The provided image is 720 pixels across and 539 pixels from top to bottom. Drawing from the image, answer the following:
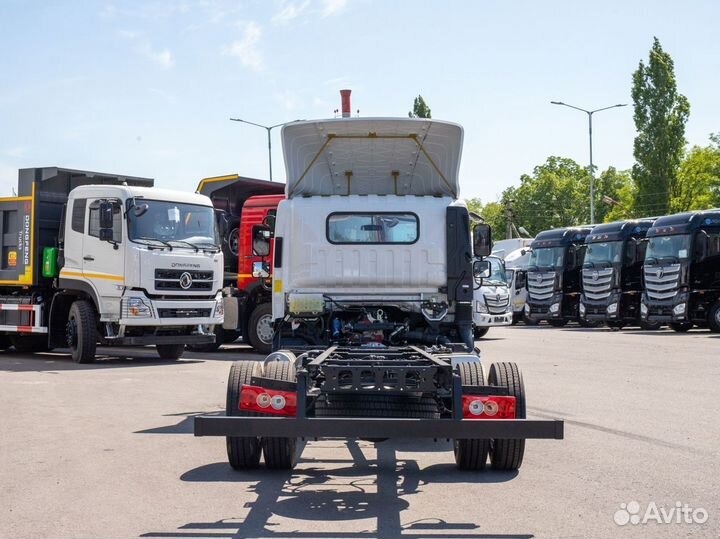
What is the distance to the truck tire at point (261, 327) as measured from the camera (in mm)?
19375

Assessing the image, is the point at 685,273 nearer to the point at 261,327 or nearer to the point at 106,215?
the point at 261,327

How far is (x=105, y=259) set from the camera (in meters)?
16.9

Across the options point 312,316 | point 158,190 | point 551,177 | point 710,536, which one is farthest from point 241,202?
point 551,177

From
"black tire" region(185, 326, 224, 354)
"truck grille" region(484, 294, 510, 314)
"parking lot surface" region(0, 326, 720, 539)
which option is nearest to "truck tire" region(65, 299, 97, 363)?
"black tire" region(185, 326, 224, 354)

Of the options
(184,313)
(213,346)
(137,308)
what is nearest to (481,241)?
(137,308)

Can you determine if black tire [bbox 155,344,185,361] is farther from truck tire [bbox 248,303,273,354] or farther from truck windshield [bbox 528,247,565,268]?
truck windshield [bbox 528,247,565,268]

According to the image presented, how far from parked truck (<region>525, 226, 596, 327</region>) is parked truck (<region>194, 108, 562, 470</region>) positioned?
83.4 feet

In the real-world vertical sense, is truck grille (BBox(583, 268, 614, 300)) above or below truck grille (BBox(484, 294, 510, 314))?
above

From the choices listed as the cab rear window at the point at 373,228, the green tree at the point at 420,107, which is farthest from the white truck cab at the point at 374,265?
the green tree at the point at 420,107

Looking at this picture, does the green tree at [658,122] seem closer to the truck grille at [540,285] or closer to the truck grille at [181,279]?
the truck grille at [540,285]

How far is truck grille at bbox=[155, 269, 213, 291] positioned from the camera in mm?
17172

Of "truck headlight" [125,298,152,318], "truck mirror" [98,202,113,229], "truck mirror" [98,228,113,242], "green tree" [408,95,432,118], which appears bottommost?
"truck headlight" [125,298,152,318]

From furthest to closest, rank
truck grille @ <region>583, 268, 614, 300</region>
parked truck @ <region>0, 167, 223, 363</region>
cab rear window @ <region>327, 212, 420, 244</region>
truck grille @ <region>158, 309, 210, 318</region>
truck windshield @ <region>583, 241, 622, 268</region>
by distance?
1. truck windshield @ <region>583, 241, 622, 268</region>
2. truck grille @ <region>583, 268, 614, 300</region>
3. truck grille @ <region>158, 309, 210, 318</region>
4. parked truck @ <region>0, 167, 223, 363</region>
5. cab rear window @ <region>327, 212, 420, 244</region>

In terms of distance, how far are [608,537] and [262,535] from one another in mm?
1966
